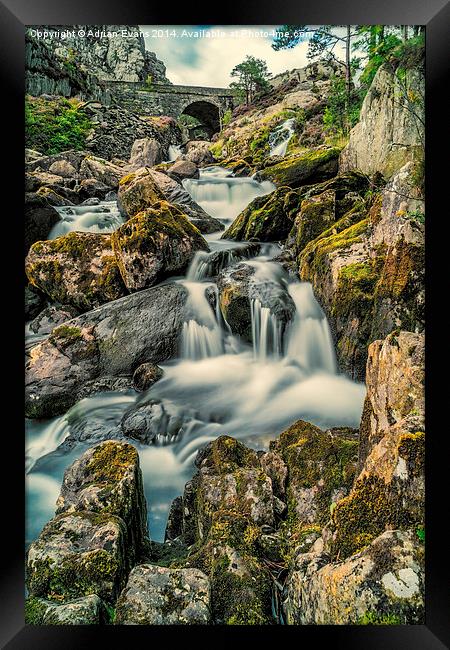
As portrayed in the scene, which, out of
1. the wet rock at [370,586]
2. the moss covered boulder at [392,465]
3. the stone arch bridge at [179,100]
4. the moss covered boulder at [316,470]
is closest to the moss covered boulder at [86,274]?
the stone arch bridge at [179,100]

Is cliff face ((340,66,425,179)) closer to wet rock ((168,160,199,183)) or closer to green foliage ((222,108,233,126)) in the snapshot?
green foliage ((222,108,233,126))

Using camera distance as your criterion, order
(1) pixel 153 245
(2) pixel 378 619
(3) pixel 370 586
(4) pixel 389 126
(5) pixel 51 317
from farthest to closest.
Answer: (1) pixel 153 245
(5) pixel 51 317
(4) pixel 389 126
(2) pixel 378 619
(3) pixel 370 586

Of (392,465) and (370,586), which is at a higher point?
(392,465)

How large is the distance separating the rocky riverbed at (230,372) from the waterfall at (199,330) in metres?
0.02

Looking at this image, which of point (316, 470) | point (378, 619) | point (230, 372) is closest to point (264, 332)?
point (230, 372)

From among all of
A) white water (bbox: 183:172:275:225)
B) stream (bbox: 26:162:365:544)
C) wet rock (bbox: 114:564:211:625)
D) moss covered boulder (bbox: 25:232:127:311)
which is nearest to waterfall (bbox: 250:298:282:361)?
stream (bbox: 26:162:365:544)

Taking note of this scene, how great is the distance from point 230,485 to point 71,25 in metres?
3.07

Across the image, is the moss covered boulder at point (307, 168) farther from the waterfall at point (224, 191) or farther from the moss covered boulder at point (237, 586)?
the moss covered boulder at point (237, 586)

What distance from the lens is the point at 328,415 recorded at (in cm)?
306

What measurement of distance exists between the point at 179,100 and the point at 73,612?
11.4 feet

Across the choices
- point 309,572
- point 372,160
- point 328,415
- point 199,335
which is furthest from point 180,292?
point 309,572

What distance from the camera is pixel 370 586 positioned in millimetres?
2045

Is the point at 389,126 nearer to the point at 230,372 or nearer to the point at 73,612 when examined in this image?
the point at 230,372

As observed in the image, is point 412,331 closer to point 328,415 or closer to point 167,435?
point 328,415
